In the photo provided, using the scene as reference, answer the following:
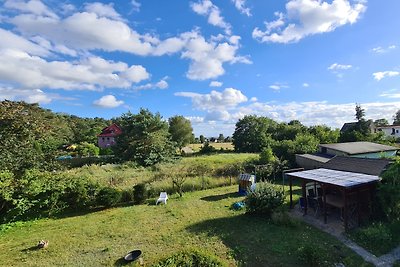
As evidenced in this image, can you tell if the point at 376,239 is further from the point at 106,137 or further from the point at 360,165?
the point at 106,137

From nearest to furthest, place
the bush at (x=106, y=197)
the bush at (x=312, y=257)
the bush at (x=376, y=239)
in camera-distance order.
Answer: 1. the bush at (x=312, y=257)
2. the bush at (x=376, y=239)
3. the bush at (x=106, y=197)

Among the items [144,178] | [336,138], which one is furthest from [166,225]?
[336,138]

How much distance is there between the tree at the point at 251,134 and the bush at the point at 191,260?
32692mm

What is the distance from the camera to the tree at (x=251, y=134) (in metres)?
39.5

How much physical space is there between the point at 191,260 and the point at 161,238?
239cm

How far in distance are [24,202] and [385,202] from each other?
16.2 meters

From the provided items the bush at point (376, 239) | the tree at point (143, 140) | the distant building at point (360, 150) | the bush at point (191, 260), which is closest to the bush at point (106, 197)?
the bush at point (191, 260)

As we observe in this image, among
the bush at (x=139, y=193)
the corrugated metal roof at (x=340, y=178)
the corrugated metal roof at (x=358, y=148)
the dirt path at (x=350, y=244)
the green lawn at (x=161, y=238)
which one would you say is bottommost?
the dirt path at (x=350, y=244)

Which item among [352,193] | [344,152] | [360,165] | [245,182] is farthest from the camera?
[344,152]

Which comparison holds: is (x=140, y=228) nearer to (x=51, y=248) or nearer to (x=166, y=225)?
(x=166, y=225)

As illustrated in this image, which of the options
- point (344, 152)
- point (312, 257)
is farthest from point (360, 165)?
point (312, 257)

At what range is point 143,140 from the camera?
92.7 ft

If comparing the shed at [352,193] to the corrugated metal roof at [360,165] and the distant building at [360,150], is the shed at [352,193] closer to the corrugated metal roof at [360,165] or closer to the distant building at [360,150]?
the corrugated metal roof at [360,165]

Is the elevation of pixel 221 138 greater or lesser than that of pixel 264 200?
greater
